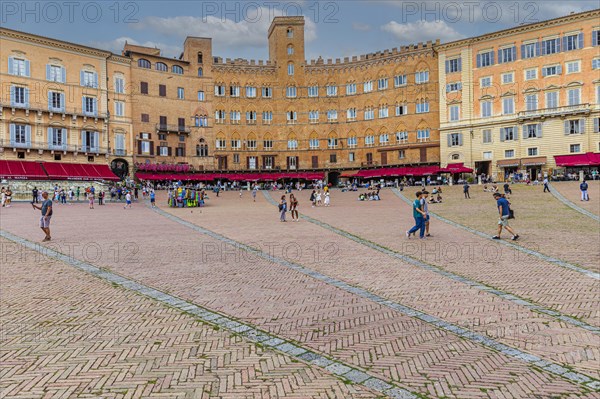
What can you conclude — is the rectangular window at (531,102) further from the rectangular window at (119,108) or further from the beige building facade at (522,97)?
the rectangular window at (119,108)

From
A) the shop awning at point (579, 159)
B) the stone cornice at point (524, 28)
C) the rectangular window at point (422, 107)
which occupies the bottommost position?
the shop awning at point (579, 159)

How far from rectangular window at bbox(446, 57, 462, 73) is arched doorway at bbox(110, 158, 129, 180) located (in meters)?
41.3

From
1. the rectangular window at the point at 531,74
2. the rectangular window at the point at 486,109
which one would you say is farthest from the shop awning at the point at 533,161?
the rectangular window at the point at 531,74

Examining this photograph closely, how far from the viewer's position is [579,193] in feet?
106

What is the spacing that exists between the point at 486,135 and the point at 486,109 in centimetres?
310

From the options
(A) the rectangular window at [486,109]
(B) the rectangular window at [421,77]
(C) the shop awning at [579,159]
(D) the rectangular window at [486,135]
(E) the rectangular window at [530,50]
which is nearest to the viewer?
(C) the shop awning at [579,159]

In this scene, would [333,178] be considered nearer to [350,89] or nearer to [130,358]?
[350,89]

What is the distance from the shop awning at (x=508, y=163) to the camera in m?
51.0

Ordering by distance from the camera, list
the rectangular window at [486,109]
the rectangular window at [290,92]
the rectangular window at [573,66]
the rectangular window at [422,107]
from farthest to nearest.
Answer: the rectangular window at [290,92] < the rectangular window at [422,107] < the rectangular window at [486,109] < the rectangular window at [573,66]

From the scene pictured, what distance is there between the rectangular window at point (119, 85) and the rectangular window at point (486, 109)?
43.6 m

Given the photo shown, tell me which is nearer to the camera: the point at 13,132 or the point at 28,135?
the point at 13,132

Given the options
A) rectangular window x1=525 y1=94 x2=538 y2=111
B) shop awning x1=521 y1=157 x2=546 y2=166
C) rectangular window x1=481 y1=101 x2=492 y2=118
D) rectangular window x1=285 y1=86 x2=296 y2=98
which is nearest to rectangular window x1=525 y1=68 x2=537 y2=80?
rectangular window x1=525 y1=94 x2=538 y2=111

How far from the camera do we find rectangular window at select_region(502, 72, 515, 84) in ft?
170

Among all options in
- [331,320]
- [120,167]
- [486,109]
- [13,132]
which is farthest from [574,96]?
[13,132]
